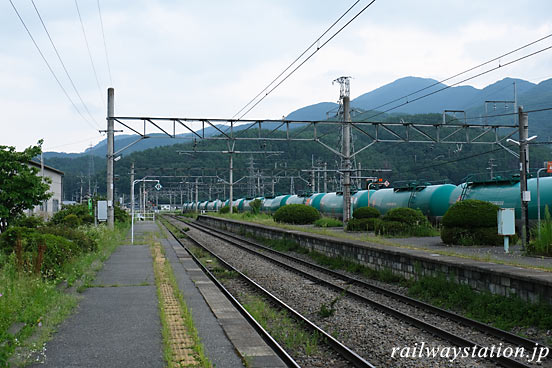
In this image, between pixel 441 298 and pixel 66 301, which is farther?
pixel 441 298

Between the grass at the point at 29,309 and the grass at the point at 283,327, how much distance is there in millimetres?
3788

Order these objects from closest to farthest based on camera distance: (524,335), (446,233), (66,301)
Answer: (524,335)
(66,301)
(446,233)

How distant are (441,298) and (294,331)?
4763 mm

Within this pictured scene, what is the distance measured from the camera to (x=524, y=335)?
8953mm

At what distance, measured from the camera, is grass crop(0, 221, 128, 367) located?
7.09 meters

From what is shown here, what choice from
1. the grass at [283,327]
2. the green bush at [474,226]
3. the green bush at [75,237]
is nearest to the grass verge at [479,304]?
the grass at [283,327]

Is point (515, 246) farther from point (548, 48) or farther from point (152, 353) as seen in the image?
point (152, 353)

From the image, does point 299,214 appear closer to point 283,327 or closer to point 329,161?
point 283,327

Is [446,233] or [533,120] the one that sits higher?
[533,120]

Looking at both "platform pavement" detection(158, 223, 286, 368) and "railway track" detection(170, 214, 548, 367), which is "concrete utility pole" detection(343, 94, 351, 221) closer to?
"railway track" detection(170, 214, 548, 367)

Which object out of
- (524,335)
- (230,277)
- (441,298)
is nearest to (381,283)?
(441,298)

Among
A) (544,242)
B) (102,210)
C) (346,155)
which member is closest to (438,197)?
(346,155)

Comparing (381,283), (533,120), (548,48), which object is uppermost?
(533,120)

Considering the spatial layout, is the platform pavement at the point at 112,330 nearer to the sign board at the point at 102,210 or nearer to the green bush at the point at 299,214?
the sign board at the point at 102,210
